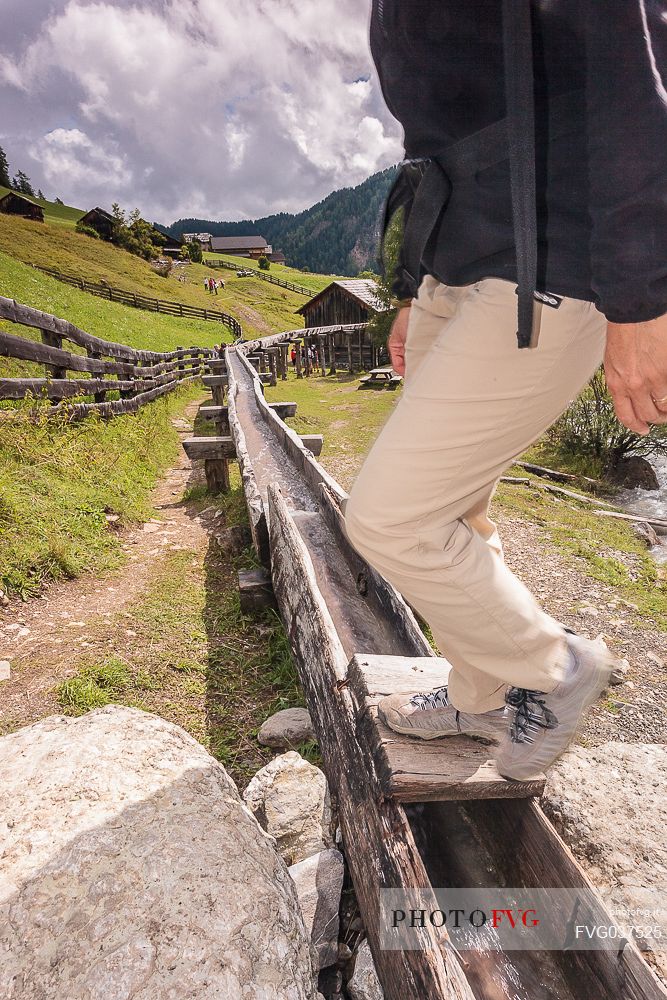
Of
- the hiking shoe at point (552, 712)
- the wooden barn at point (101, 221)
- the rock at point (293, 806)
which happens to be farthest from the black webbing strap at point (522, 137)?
the wooden barn at point (101, 221)

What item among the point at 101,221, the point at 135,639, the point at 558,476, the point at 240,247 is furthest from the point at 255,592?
the point at 240,247

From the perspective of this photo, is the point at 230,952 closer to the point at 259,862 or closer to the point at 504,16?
the point at 259,862

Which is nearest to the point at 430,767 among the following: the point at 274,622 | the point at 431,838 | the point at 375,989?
the point at 431,838

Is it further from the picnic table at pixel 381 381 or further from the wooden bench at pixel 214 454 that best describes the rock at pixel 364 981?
the picnic table at pixel 381 381

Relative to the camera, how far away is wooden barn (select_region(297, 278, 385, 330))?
101 ft

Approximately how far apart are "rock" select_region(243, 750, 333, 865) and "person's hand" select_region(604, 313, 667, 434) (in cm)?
179

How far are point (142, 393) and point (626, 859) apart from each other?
1090 cm

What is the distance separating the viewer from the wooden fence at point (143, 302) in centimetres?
3356

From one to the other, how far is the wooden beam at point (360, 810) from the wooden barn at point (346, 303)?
1109 inches

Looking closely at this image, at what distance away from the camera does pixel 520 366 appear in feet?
3.65

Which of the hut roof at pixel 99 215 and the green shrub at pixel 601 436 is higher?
the hut roof at pixel 99 215

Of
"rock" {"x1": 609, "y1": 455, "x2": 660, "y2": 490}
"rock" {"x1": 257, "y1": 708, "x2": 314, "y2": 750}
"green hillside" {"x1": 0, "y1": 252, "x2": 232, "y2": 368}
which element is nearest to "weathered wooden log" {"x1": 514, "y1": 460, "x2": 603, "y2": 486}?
"rock" {"x1": 609, "y1": 455, "x2": 660, "y2": 490}

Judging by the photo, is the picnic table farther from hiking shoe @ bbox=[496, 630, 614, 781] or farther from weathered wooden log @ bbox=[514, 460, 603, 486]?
hiking shoe @ bbox=[496, 630, 614, 781]

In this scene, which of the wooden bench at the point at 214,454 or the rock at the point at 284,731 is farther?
the wooden bench at the point at 214,454
